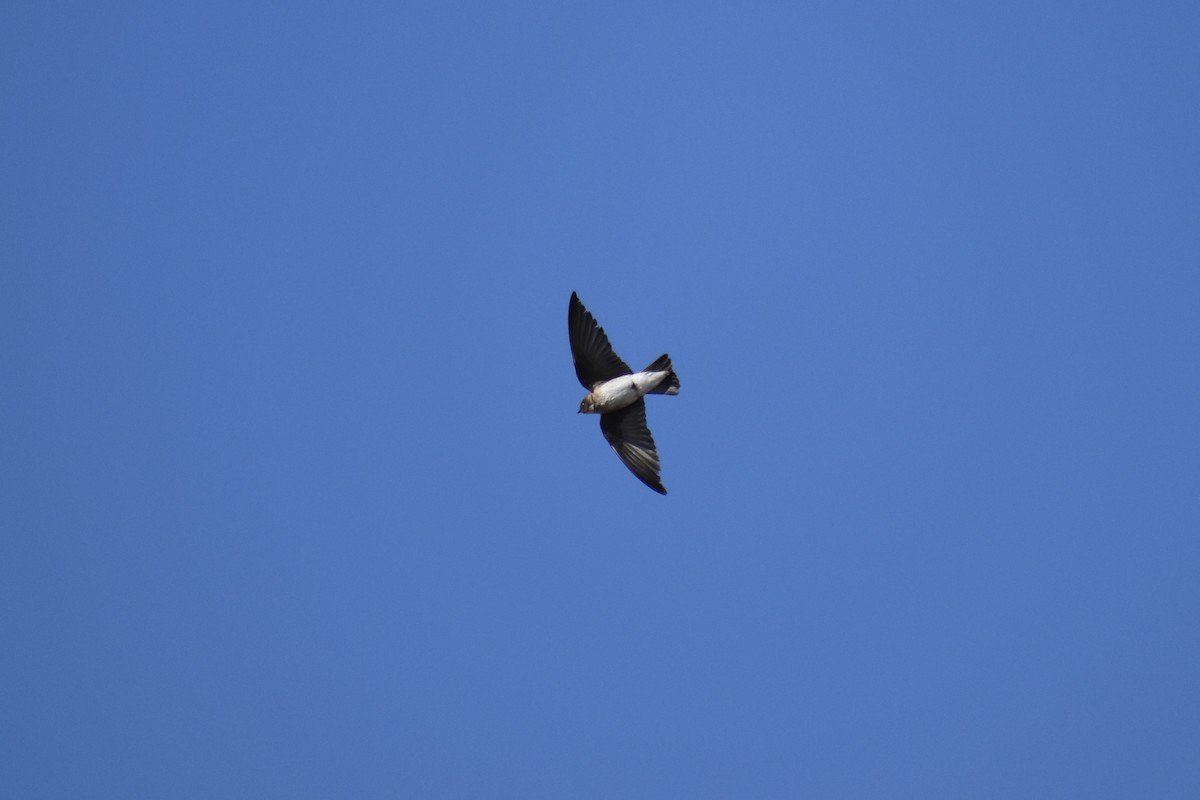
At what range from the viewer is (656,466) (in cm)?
2361

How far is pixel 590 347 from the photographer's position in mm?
23281

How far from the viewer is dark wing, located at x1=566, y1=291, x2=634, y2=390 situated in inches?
911

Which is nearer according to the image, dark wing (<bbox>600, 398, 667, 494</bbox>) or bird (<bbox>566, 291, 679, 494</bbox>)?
bird (<bbox>566, 291, 679, 494</bbox>)

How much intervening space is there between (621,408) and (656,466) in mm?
1021

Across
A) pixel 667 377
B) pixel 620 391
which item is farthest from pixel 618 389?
pixel 667 377

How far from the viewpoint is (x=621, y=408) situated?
23516 millimetres

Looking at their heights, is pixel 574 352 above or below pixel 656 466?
above

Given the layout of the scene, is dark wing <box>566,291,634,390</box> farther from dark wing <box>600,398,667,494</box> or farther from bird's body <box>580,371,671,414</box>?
dark wing <box>600,398,667,494</box>

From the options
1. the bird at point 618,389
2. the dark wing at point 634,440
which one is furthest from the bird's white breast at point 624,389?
the dark wing at point 634,440

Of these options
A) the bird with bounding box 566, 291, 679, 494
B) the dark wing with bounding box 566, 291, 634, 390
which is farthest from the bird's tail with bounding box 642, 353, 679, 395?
the dark wing with bounding box 566, 291, 634, 390

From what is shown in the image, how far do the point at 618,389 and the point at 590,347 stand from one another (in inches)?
30.6

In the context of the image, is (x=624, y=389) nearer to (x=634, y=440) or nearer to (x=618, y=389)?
(x=618, y=389)

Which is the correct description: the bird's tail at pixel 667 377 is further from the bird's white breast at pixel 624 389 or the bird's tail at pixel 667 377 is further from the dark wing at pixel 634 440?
the dark wing at pixel 634 440

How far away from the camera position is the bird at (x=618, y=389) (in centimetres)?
2298
